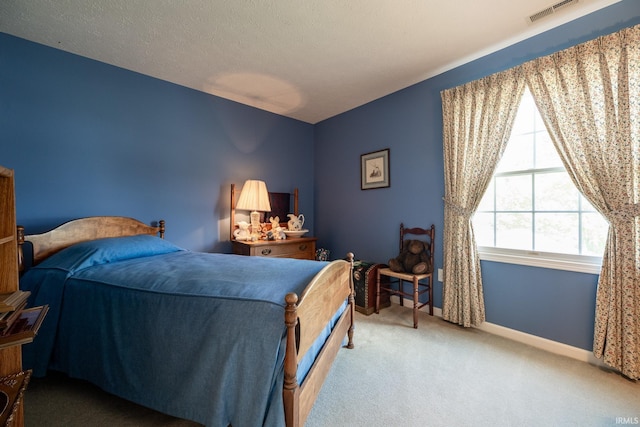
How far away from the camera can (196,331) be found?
50.3 inches

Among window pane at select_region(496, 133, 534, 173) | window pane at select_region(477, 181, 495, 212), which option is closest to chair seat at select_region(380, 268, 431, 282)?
window pane at select_region(477, 181, 495, 212)

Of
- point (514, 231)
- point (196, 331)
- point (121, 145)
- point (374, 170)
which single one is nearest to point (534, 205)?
point (514, 231)

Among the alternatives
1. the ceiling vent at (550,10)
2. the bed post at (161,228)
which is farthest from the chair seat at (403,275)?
the bed post at (161,228)

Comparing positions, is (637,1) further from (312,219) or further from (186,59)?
(312,219)

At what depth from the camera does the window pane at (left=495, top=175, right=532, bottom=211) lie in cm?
238

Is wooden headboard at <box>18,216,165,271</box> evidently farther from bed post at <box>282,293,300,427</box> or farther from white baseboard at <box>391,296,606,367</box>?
white baseboard at <box>391,296,606,367</box>

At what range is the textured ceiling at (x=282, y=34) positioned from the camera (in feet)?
6.31

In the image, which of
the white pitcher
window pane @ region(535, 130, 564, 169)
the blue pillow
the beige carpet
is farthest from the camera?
the white pitcher

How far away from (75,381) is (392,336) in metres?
2.38

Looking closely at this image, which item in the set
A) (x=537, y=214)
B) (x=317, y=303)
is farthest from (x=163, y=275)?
(x=537, y=214)

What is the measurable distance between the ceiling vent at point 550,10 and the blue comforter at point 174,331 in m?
2.49

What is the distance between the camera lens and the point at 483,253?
2.56 metres

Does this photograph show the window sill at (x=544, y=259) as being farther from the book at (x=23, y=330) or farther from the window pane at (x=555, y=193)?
the book at (x=23, y=330)

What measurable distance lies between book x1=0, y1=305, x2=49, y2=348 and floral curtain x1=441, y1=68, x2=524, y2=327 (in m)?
2.90
